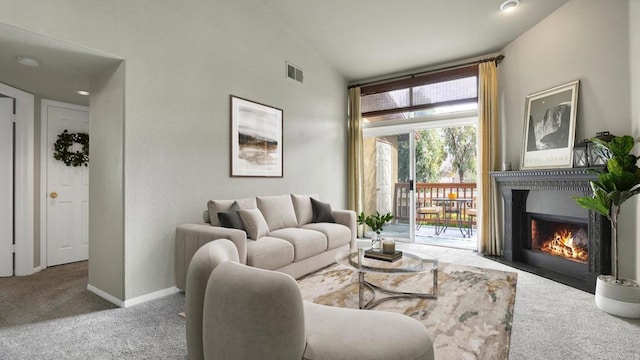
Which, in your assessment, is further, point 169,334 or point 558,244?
point 558,244

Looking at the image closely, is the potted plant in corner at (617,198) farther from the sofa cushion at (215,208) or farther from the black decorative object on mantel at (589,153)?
the sofa cushion at (215,208)

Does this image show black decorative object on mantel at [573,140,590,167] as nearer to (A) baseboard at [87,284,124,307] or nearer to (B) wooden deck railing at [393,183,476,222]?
(B) wooden deck railing at [393,183,476,222]

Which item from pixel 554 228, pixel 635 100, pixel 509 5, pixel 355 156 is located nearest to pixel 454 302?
pixel 554 228

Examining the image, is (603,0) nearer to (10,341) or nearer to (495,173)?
(495,173)

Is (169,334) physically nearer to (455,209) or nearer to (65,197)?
(65,197)

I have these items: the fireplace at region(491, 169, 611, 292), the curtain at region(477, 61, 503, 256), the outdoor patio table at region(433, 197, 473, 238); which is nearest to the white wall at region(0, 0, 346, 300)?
the curtain at region(477, 61, 503, 256)

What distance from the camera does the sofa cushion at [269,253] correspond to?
2697mm

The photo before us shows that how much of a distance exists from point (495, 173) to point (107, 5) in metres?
4.72

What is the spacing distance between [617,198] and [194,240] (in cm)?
364

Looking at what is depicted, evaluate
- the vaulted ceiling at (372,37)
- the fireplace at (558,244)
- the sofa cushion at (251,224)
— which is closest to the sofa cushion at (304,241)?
the sofa cushion at (251,224)

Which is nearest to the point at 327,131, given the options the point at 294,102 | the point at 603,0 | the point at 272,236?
the point at 294,102

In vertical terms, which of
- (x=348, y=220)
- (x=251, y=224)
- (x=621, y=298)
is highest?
(x=251, y=224)

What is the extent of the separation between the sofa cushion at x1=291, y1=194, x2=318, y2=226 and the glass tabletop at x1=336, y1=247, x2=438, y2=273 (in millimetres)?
1419

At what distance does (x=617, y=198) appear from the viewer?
2.54 meters
